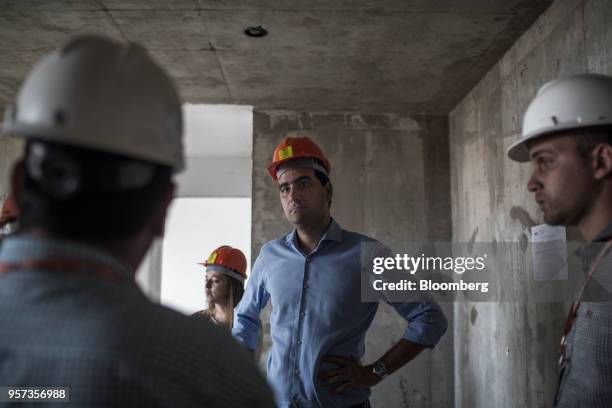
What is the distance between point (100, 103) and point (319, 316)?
186 cm

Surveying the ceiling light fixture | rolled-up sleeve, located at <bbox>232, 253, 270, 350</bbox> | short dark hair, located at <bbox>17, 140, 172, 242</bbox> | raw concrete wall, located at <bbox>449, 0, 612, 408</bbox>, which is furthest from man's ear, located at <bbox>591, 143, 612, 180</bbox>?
the ceiling light fixture

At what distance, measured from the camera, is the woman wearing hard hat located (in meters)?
3.76

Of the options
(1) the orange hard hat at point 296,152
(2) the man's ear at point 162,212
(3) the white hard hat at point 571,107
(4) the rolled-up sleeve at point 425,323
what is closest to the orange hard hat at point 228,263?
(1) the orange hard hat at point 296,152

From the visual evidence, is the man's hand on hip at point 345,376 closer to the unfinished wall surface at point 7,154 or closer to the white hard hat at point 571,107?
the white hard hat at point 571,107

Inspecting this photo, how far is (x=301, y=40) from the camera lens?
3.88m

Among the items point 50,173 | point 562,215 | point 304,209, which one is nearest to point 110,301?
point 50,173

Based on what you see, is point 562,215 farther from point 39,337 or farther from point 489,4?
point 489,4

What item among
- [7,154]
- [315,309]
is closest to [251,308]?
[315,309]

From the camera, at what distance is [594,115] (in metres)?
1.57

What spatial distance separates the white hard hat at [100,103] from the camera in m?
0.76

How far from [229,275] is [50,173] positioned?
316 cm

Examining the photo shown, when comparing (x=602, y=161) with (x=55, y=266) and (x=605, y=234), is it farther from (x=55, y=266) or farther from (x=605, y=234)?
(x=55, y=266)

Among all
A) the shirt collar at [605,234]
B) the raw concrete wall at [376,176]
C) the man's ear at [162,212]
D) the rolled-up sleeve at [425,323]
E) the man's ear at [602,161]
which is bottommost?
the rolled-up sleeve at [425,323]

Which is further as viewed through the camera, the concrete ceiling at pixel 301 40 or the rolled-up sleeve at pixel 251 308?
the concrete ceiling at pixel 301 40
